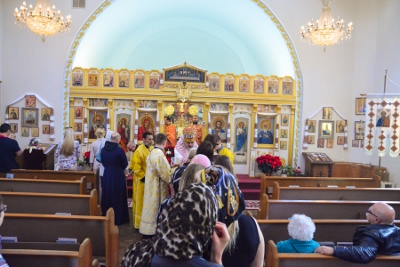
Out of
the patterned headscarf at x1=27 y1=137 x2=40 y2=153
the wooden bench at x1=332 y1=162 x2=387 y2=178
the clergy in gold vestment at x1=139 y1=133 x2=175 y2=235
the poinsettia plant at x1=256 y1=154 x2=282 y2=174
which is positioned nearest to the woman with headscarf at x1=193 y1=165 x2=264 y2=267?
the clergy in gold vestment at x1=139 y1=133 x2=175 y2=235

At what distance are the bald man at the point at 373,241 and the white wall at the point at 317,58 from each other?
6765 mm

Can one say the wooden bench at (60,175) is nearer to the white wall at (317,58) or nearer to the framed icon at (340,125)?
the white wall at (317,58)

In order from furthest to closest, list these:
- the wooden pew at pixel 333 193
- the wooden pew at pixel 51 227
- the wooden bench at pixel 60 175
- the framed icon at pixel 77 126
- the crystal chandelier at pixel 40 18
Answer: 1. the framed icon at pixel 77 126
2. the crystal chandelier at pixel 40 18
3. the wooden bench at pixel 60 175
4. the wooden pew at pixel 333 193
5. the wooden pew at pixel 51 227

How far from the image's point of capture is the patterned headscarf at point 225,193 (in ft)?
5.34

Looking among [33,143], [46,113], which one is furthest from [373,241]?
[46,113]

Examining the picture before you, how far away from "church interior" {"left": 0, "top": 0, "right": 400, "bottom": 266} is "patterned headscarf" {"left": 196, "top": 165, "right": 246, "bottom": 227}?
8.41m

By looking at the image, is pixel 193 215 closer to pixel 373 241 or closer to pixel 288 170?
pixel 373 241

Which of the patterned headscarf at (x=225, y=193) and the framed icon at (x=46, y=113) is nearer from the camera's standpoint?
the patterned headscarf at (x=225, y=193)

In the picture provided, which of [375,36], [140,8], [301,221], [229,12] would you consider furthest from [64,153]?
[375,36]

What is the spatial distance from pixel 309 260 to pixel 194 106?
314 inches

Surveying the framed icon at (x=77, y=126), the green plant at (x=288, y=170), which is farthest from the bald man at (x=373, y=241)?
the framed icon at (x=77, y=126)

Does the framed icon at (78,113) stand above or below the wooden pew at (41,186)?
above

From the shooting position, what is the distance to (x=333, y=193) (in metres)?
5.59

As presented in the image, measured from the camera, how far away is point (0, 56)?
31.4 feet
